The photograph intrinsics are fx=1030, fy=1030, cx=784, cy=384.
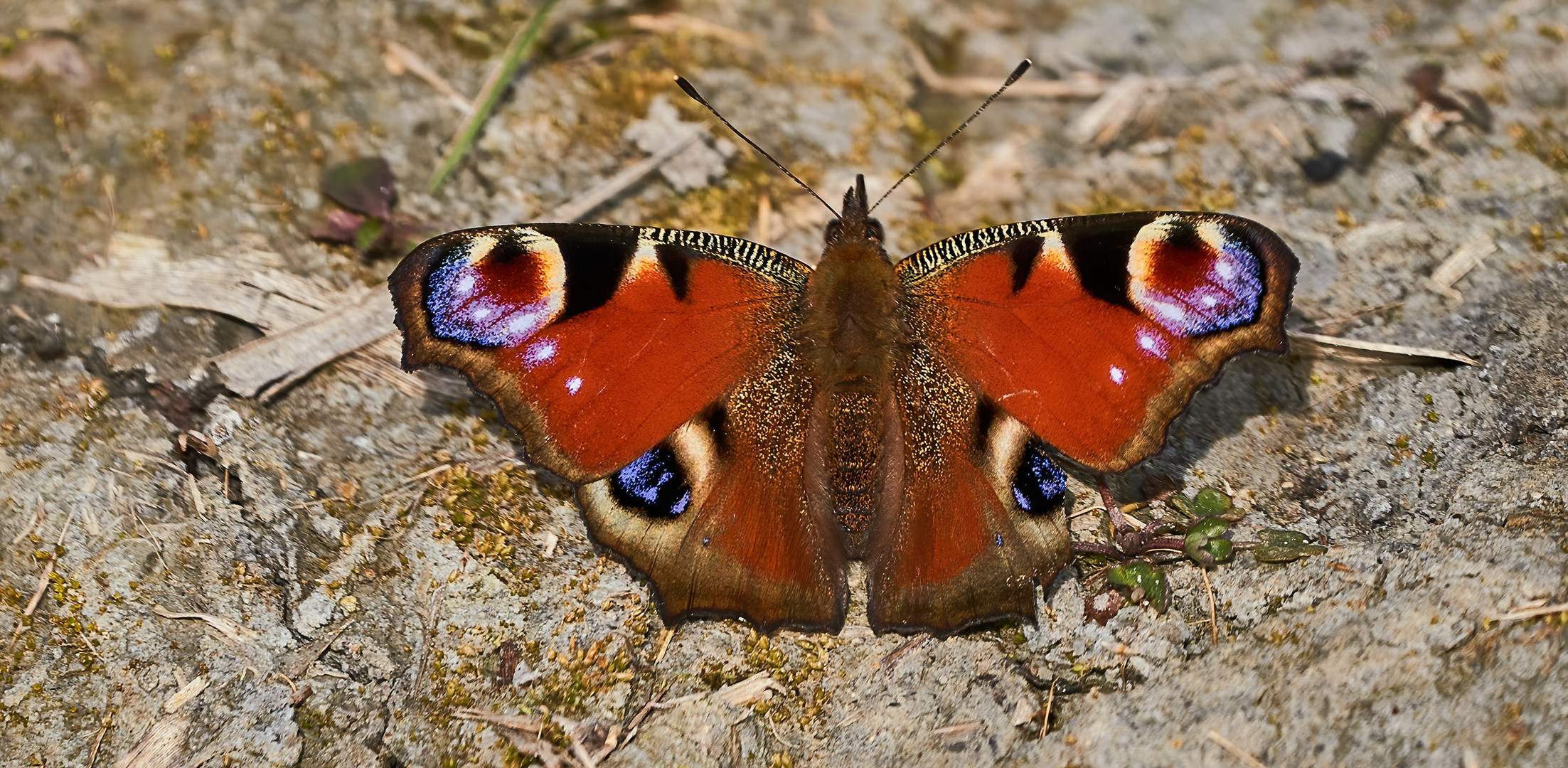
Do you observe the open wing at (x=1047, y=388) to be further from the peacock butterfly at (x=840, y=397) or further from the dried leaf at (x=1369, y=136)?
the dried leaf at (x=1369, y=136)

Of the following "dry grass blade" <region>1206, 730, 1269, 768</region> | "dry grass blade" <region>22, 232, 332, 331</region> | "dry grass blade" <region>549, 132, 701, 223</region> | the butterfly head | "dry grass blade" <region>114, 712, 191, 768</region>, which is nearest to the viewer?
"dry grass blade" <region>1206, 730, 1269, 768</region>

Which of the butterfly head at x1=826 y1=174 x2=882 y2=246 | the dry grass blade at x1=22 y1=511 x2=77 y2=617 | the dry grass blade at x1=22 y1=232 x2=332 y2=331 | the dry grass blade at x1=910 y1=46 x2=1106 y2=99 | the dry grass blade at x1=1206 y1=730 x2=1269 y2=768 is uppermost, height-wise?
the butterfly head at x1=826 y1=174 x2=882 y2=246

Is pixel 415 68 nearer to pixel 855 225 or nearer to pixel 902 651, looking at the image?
pixel 855 225

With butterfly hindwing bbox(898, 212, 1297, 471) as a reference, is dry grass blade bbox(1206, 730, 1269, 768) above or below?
below

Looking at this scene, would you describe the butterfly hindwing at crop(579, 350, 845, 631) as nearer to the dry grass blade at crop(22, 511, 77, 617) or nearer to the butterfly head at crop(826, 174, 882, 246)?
the butterfly head at crop(826, 174, 882, 246)

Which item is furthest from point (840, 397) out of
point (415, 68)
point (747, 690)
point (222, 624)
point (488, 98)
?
point (415, 68)

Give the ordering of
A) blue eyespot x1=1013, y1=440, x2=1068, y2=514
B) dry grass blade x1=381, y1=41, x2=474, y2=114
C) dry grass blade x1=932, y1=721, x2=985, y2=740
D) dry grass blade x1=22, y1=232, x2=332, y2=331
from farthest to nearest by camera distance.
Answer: dry grass blade x1=381, y1=41, x2=474, y2=114, dry grass blade x1=22, y1=232, x2=332, y2=331, blue eyespot x1=1013, y1=440, x2=1068, y2=514, dry grass blade x1=932, y1=721, x2=985, y2=740

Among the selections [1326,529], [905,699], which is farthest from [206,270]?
[1326,529]

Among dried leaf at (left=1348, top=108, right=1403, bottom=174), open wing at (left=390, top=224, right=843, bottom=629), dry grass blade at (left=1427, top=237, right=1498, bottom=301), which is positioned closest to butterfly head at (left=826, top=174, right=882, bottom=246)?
open wing at (left=390, top=224, right=843, bottom=629)
